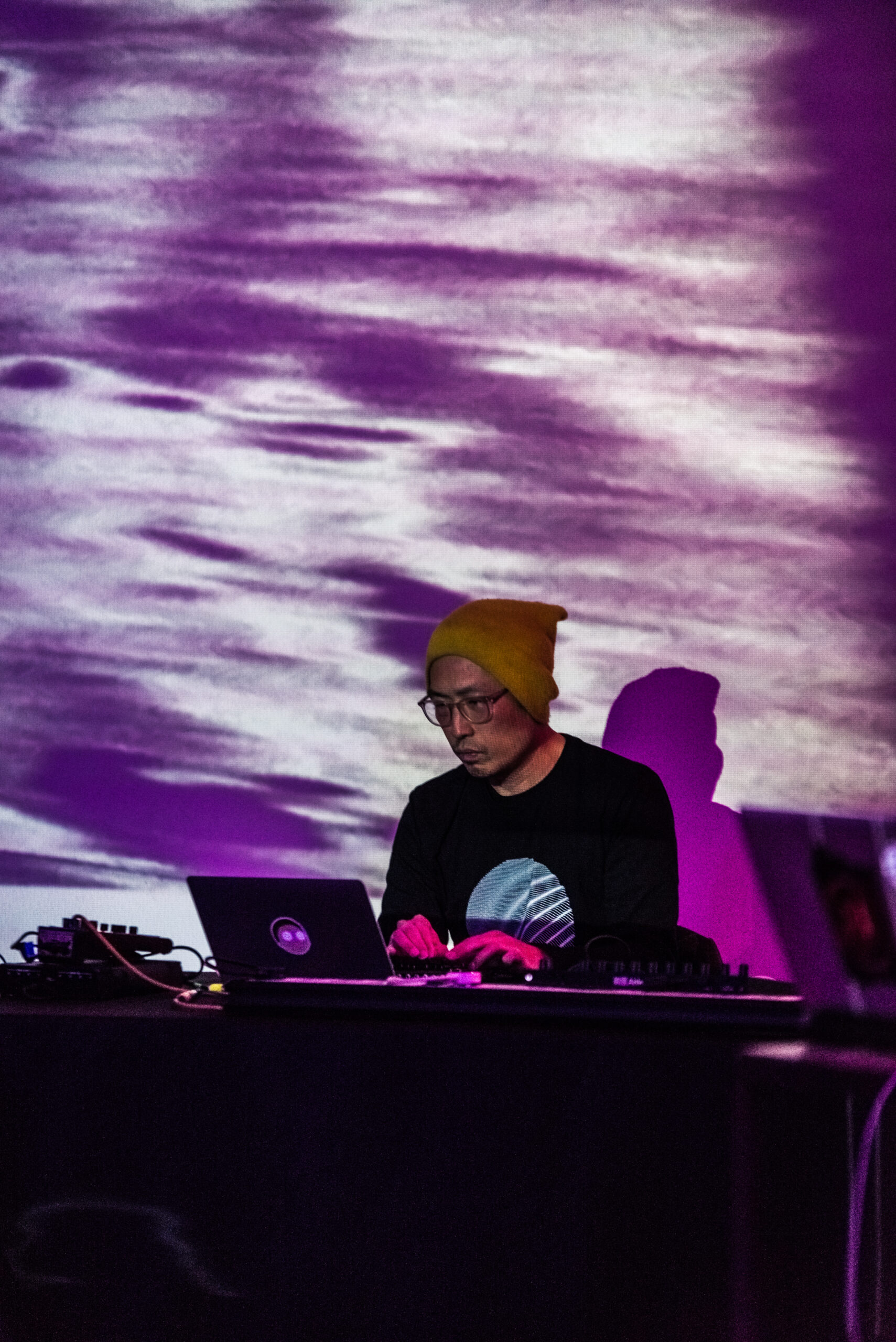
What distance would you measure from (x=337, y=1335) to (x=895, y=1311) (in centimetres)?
46

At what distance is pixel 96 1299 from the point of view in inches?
48.1

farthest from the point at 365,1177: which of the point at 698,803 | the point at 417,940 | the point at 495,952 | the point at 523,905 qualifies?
the point at 698,803

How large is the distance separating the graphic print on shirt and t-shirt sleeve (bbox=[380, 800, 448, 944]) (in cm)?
7

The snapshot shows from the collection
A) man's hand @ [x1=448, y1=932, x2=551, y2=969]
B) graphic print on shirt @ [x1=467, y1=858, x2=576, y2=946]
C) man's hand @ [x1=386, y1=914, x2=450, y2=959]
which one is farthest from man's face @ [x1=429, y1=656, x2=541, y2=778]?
man's hand @ [x1=448, y1=932, x2=551, y2=969]

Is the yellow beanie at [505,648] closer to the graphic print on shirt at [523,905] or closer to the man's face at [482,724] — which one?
the man's face at [482,724]

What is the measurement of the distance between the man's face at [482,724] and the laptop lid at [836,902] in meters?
1.10

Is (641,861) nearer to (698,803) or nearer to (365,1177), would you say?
(698,803)

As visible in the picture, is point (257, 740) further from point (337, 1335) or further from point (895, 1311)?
point (895, 1311)

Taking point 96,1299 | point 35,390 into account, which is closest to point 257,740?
point 35,390

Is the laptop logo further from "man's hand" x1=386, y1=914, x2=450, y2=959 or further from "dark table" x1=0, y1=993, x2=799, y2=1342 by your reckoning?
"man's hand" x1=386, y1=914, x2=450, y2=959

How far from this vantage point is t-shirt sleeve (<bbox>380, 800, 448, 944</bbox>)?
88.4 inches

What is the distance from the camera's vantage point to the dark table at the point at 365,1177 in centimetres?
114

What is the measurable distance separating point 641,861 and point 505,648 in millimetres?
400

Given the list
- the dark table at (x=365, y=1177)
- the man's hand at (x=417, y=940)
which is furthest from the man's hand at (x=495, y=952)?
the dark table at (x=365, y=1177)
